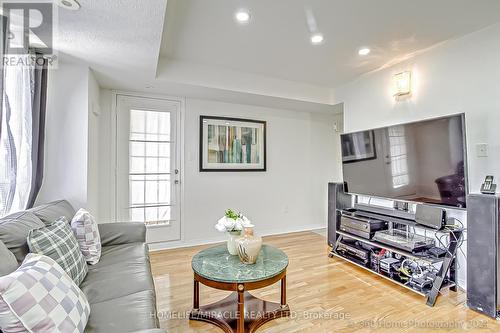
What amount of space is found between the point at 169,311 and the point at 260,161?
106 inches

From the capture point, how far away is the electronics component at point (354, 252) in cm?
287

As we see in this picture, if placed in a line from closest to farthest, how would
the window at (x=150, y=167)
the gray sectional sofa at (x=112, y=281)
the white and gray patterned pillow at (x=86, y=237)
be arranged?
1. the gray sectional sofa at (x=112, y=281)
2. the white and gray patterned pillow at (x=86, y=237)
3. the window at (x=150, y=167)

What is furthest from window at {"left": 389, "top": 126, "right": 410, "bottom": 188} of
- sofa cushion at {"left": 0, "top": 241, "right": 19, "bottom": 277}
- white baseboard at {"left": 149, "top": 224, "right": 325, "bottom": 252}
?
sofa cushion at {"left": 0, "top": 241, "right": 19, "bottom": 277}

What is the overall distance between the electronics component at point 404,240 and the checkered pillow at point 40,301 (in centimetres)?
253

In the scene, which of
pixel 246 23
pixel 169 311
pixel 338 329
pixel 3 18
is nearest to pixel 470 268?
pixel 338 329

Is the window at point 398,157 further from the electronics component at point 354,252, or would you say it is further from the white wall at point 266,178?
the white wall at point 266,178

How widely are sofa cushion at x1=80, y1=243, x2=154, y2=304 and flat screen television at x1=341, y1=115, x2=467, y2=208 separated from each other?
8.13 ft

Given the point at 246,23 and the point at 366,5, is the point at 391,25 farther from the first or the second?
the point at 246,23

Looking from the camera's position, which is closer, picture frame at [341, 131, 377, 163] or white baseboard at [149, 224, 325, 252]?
picture frame at [341, 131, 377, 163]

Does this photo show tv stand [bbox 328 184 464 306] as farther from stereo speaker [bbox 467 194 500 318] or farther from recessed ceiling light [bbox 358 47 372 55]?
recessed ceiling light [bbox 358 47 372 55]

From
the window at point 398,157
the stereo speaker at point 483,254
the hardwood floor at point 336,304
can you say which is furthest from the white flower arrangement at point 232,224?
the stereo speaker at point 483,254

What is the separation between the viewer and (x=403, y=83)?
9.66 feet

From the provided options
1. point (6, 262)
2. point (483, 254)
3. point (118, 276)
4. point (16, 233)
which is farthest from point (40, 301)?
point (483, 254)

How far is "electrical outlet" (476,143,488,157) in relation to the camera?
2330 millimetres
